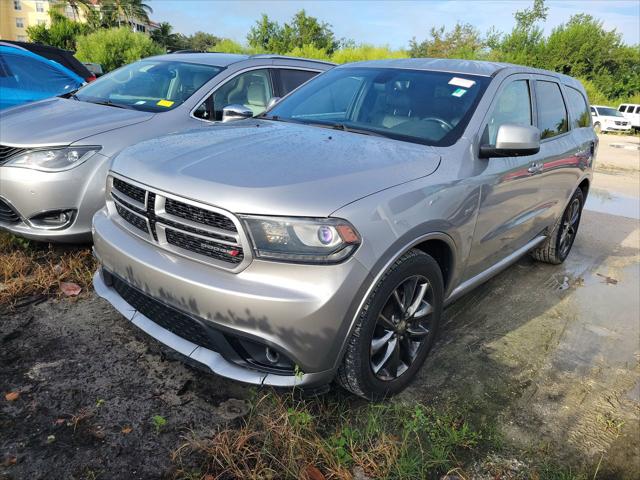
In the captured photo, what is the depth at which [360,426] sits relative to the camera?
2.40 m

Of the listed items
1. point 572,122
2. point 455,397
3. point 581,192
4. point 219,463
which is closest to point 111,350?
point 219,463

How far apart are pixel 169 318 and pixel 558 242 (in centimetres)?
381

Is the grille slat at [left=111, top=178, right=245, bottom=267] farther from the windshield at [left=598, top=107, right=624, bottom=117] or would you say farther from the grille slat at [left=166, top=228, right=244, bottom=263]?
the windshield at [left=598, top=107, right=624, bottom=117]

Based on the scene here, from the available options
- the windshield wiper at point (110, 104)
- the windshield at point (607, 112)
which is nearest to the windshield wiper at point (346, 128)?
the windshield wiper at point (110, 104)

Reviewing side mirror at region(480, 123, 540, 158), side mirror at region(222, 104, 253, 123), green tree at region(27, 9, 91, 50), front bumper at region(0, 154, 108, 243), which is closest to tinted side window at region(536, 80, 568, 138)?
side mirror at region(480, 123, 540, 158)

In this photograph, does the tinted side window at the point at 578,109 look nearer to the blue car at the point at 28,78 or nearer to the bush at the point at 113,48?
the blue car at the point at 28,78

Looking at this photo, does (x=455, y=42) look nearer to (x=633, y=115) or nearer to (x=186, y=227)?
(x=633, y=115)

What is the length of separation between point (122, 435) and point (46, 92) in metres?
6.05

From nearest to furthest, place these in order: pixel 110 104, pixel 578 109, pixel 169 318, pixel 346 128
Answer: pixel 169 318 < pixel 346 128 < pixel 110 104 < pixel 578 109

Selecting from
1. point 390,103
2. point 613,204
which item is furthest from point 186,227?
point 613,204

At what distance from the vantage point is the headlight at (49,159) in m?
3.55

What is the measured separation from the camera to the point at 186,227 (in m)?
2.24

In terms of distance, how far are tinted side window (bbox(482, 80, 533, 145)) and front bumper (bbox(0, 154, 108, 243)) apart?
2.67 meters

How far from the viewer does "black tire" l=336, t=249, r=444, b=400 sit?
2.21 meters
